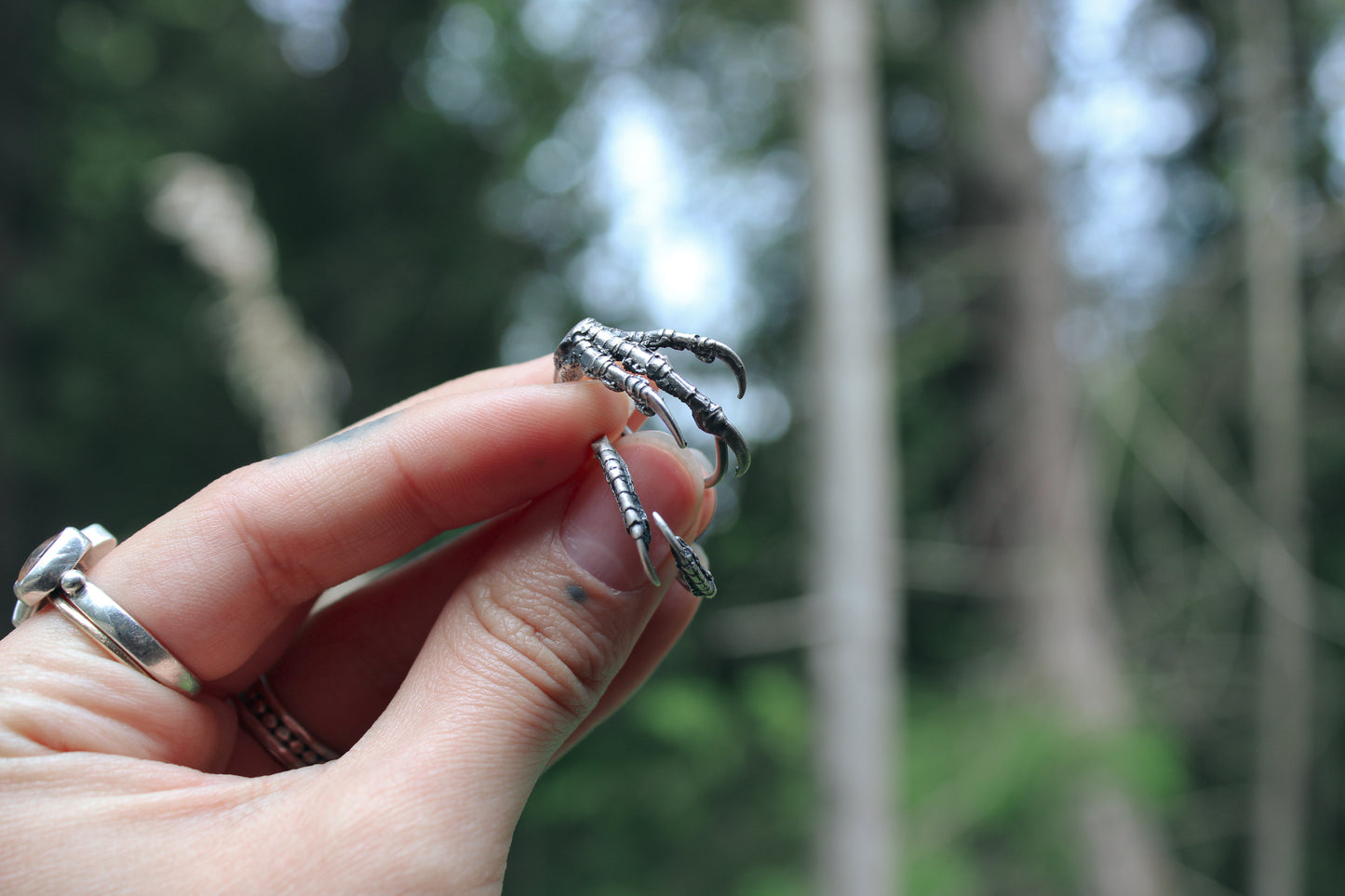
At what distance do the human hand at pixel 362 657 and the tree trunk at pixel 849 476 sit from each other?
1.32 m

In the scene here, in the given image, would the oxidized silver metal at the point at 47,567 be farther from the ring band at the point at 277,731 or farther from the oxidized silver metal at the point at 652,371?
the oxidized silver metal at the point at 652,371

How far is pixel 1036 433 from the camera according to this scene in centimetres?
338

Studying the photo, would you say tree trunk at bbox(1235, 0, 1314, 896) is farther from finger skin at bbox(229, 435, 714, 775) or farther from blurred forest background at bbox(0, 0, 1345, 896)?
finger skin at bbox(229, 435, 714, 775)

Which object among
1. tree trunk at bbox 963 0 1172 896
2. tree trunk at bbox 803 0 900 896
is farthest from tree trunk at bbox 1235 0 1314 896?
tree trunk at bbox 803 0 900 896

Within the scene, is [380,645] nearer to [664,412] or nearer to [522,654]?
[522,654]

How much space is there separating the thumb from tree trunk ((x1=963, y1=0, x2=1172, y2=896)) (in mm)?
2771

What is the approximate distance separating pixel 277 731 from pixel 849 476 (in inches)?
65.1

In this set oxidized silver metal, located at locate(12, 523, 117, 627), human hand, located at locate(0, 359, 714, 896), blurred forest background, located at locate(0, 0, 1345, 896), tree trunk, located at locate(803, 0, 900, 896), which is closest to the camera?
human hand, located at locate(0, 359, 714, 896)

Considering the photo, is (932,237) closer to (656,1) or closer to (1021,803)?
(656,1)

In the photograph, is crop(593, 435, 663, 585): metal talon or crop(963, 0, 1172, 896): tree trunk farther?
crop(963, 0, 1172, 896): tree trunk

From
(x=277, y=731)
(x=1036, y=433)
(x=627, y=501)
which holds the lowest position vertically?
(x=1036, y=433)

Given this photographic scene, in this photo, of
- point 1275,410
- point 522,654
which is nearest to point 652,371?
point 522,654

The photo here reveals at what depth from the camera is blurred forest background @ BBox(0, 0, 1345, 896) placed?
278 centimetres

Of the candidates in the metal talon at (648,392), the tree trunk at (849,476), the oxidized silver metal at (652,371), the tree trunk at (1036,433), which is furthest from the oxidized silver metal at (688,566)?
the tree trunk at (1036,433)
